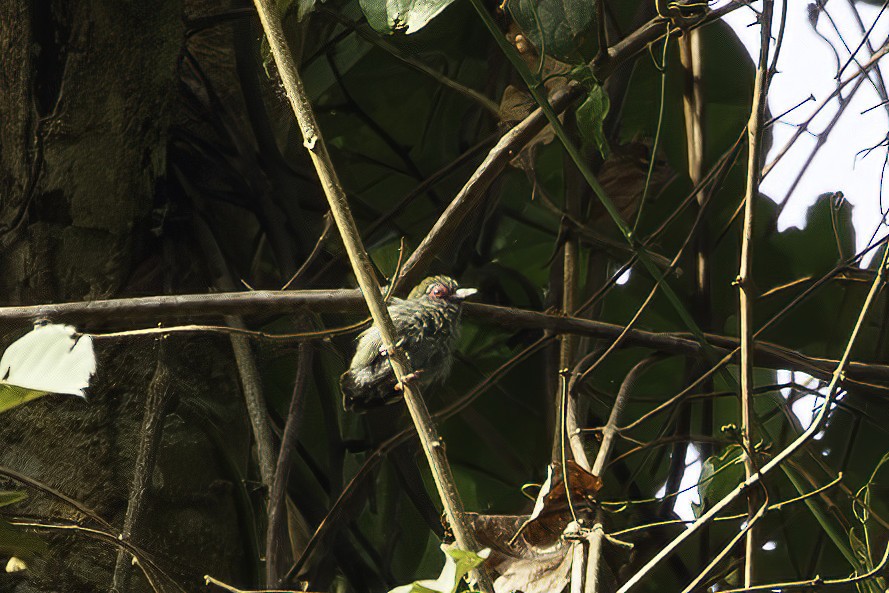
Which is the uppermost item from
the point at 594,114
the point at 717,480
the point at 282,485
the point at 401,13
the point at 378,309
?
the point at 401,13

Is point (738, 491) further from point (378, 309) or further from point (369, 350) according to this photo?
point (369, 350)

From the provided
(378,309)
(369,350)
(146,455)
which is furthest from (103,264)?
(378,309)

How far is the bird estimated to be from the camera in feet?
3.79

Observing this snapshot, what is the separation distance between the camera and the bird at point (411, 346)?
3.79 ft

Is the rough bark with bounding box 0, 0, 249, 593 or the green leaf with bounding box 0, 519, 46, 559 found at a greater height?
the rough bark with bounding box 0, 0, 249, 593

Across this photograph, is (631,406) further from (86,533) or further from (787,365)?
(86,533)

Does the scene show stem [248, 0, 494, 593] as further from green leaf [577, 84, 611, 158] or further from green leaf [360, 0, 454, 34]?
green leaf [577, 84, 611, 158]

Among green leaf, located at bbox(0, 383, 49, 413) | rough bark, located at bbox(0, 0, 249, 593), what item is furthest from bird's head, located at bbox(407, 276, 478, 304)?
green leaf, located at bbox(0, 383, 49, 413)

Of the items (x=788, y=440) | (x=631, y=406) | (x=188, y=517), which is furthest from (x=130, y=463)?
(x=788, y=440)

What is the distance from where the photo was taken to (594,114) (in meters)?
1.04

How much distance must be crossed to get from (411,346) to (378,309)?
50 cm

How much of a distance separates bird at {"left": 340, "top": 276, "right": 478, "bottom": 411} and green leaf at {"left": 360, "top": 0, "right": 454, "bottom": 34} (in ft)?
1.25

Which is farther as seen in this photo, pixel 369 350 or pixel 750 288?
pixel 369 350

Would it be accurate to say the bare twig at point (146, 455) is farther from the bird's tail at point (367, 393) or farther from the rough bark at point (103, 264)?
the bird's tail at point (367, 393)
